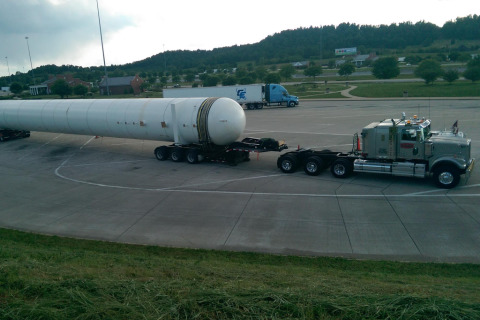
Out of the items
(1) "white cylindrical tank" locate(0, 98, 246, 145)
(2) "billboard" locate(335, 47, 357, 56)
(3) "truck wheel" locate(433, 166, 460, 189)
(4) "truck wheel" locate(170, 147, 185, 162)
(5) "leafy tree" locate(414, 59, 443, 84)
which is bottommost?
(3) "truck wheel" locate(433, 166, 460, 189)

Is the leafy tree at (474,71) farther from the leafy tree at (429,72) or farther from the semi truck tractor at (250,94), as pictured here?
the semi truck tractor at (250,94)

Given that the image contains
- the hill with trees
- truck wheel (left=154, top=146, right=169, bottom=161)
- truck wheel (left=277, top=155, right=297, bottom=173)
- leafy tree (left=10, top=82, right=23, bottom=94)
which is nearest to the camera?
truck wheel (left=277, top=155, right=297, bottom=173)

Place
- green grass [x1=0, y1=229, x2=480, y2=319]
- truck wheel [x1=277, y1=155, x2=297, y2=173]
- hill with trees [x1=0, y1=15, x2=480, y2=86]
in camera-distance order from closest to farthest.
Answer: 1. green grass [x1=0, y1=229, x2=480, y2=319]
2. truck wheel [x1=277, y1=155, x2=297, y2=173]
3. hill with trees [x1=0, y1=15, x2=480, y2=86]

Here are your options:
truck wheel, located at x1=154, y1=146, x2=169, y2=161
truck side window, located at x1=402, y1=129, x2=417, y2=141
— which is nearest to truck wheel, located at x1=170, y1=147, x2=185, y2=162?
truck wheel, located at x1=154, y1=146, x2=169, y2=161

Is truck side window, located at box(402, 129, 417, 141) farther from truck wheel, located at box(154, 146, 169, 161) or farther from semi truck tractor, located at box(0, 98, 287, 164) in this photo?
truck wheel, located at box(154, 146, 169, 161)

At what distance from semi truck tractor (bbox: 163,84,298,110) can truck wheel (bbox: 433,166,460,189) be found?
129ft

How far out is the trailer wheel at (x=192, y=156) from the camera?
23.4 metres

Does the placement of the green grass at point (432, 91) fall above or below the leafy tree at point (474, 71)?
below

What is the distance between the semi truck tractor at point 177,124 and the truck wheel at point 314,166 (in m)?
2.53

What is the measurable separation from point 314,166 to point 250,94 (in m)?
36.4

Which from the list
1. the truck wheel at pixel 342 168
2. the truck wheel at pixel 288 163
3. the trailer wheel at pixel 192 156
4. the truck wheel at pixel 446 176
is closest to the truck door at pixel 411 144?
the truck wheel at pixel 446 176

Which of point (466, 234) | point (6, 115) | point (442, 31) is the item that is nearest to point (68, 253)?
point (466, 234)

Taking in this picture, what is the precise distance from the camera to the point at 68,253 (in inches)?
425

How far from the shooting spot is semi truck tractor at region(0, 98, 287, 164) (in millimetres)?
22328
